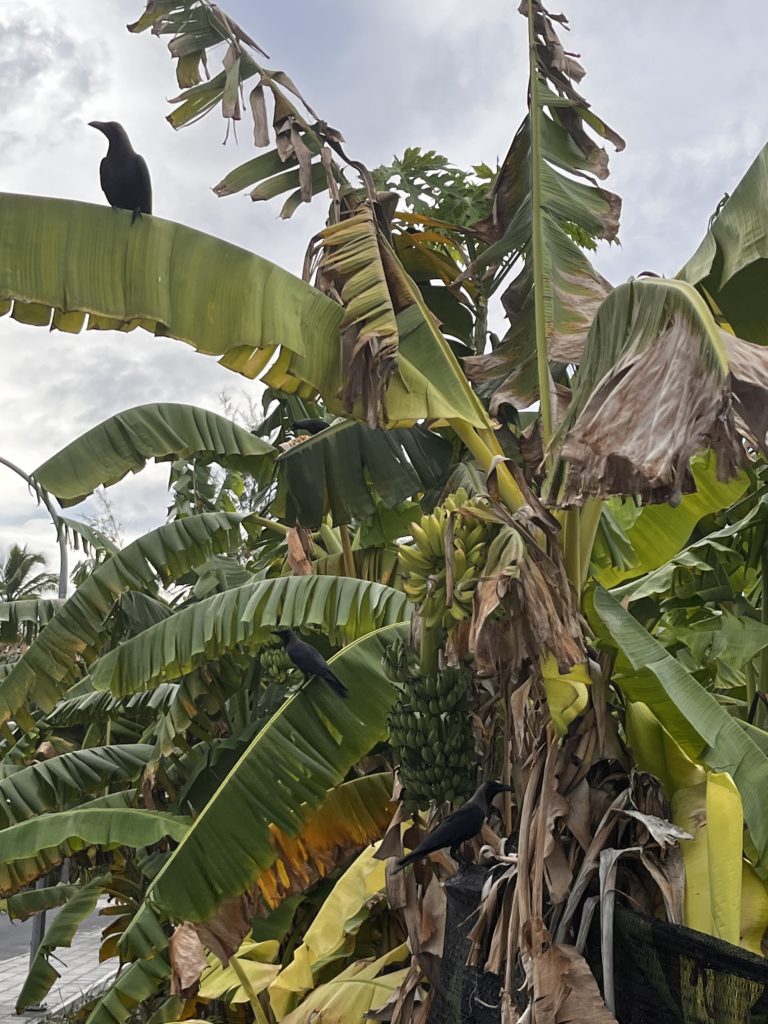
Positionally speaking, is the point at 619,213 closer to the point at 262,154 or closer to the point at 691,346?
the point at 262,154

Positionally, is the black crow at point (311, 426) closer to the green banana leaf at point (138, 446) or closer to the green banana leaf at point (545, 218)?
the green banana leaf at point (138, 446)

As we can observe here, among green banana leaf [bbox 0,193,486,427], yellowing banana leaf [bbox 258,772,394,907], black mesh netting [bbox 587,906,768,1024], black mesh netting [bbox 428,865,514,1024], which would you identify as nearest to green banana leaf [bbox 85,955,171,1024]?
yellowing banana leaf [bbox 258,772,394,907]

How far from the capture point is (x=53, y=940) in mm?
6281

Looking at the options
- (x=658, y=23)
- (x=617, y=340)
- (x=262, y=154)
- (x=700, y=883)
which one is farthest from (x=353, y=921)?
(x=658, y=23)

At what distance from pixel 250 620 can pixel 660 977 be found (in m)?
2.32

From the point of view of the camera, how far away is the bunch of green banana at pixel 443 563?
269cm

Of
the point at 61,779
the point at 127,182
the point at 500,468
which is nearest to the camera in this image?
the point at 500,468

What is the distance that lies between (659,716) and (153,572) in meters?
3.22

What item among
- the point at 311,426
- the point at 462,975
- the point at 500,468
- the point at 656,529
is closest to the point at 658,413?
the point at 500,468

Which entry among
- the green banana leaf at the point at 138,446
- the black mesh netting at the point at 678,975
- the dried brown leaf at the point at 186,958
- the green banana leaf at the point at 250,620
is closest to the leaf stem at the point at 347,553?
the green banana leaf at the point at 138,446

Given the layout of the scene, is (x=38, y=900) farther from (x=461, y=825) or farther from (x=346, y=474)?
(x=461, y=825)

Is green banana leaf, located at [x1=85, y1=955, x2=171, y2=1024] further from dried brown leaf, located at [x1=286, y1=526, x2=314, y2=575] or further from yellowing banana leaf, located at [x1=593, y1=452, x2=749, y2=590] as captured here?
yellowing banana leaf, located at [x1=593, y1=452, x2=749, y2=590]

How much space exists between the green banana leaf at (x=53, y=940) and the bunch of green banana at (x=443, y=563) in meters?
4.79

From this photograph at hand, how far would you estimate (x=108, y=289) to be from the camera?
2992 mm
